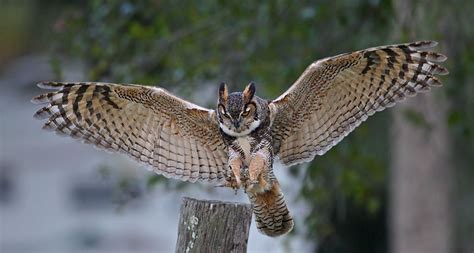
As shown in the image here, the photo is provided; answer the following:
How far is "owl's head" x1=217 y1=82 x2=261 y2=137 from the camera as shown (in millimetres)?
5559

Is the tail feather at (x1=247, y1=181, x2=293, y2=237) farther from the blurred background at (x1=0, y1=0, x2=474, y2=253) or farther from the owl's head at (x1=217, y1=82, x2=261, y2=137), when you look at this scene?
the blurred background at (x1=0, y1=0, x2=474, y2=253)

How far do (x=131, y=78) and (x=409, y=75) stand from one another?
3056mm

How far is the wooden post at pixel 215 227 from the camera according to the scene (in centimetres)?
483

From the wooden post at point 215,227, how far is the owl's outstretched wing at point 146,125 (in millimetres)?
1030

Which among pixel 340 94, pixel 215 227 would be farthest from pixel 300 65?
pixel 215 227

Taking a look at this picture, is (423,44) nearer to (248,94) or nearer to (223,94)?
(248,94)

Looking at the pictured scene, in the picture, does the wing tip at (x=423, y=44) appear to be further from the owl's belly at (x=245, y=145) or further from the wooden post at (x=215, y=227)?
the wooden post at (x=215, y=227)

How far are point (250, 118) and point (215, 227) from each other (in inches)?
36.2

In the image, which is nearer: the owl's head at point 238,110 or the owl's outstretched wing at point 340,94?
the owl's head at point 238,110

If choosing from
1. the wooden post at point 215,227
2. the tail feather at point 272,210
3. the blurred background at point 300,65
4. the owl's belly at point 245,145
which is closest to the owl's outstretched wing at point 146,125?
the owl's belly at point 245,145

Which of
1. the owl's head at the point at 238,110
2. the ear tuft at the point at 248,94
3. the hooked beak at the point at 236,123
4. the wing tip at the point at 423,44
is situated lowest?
the hooked beak at the point at 236,123

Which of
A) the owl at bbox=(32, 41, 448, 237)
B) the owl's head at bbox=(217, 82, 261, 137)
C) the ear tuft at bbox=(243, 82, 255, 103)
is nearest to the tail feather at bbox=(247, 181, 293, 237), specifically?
the owl at bbox=(32, 41, 448, 237)

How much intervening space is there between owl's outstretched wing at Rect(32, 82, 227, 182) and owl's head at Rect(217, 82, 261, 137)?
0.83 feet

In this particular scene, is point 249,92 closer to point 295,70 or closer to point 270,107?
point 270,107
